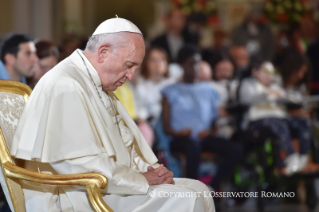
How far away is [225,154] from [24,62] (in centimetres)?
279

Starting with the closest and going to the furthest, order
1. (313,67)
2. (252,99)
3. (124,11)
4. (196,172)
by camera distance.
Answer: (196,172), (252,99), (313,67), (124,11)

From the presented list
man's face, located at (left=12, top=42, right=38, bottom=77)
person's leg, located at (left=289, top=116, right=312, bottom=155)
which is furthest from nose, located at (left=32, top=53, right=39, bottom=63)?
person's leg, located at (left=289, top=116, right=312, bottom=155)

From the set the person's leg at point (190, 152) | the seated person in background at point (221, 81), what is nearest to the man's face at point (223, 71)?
the seated person in background at point (221, 81)

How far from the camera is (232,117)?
22.8 ft

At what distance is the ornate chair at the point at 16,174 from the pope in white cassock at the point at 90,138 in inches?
2.6

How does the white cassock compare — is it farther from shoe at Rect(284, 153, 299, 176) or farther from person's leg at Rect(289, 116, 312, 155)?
person's leg at Rect(289, 116, 312, 155)

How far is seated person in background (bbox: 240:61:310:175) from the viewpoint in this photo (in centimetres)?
691

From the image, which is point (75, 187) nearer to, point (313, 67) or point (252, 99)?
point (252, 99)

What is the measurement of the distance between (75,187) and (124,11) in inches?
355

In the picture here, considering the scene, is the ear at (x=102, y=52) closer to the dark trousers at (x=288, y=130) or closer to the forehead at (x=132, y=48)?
the forehead at (x=132, y=48)

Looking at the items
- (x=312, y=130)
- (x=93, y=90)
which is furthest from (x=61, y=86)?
(x=312, y=130)

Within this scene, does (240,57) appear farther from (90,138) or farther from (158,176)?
(90,138)

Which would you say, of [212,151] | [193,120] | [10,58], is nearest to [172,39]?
[193,120]

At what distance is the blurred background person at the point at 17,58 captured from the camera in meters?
4.57
